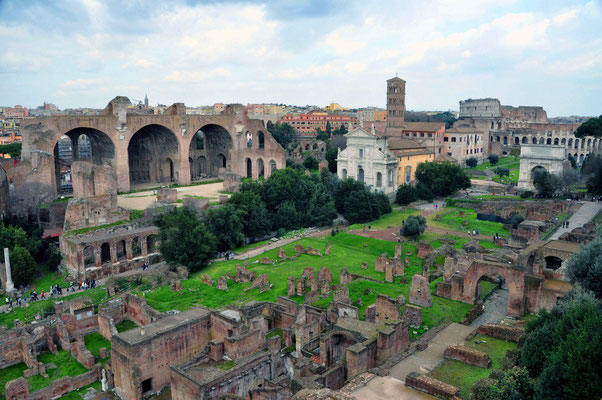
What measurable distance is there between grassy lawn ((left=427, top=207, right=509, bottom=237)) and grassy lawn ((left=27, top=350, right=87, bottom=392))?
29.5 metres

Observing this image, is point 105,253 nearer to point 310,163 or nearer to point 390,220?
point 390,220

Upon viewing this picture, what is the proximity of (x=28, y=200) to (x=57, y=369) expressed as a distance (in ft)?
78.1

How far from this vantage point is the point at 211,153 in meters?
63.1

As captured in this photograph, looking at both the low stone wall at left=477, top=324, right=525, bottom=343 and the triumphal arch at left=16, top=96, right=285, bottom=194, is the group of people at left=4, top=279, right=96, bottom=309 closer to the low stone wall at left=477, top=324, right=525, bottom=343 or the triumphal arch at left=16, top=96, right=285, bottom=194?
the triumphal arch at left=16, top=96, right=285, bottom=194

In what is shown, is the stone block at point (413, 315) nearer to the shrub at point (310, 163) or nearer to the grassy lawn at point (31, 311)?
the grassy lawn at point (31, 311)

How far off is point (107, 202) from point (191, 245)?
10.2 m

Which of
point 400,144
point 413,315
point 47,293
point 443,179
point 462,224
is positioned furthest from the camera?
point 400,144

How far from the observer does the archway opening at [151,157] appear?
183 ft

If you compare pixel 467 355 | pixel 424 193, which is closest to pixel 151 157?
pixel 424 193

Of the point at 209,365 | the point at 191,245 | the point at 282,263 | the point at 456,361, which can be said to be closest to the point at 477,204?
the point at 282,263

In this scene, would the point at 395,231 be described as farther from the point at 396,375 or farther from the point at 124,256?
the point at 396,375

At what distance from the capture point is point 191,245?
31.0 meters

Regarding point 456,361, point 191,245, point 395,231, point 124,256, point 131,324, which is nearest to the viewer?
point 456,361

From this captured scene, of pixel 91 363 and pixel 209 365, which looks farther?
pixel 91 363
